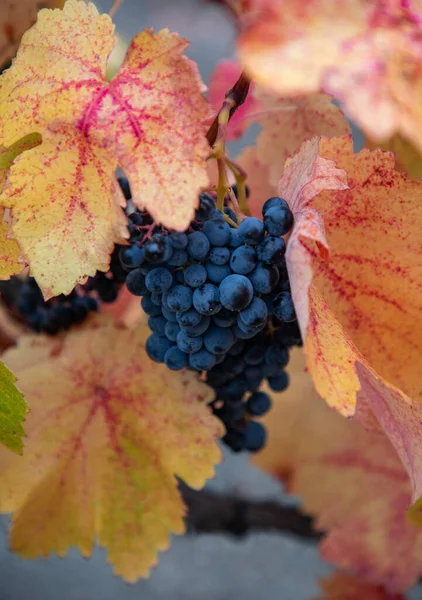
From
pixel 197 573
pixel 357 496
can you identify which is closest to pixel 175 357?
pixel 357 496

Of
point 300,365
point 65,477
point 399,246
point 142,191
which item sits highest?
point 142,191

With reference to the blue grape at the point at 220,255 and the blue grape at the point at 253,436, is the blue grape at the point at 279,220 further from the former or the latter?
the blue grape at the point at 253,436

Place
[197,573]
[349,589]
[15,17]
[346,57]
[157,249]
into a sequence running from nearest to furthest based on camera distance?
[346,57] < [157,249] < [15,17] < [349,589] < [197,573]

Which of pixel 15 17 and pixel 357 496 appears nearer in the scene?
pixel 15 17

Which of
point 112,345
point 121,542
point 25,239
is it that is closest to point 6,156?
point 25,239

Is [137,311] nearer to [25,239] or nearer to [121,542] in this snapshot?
[121,542]

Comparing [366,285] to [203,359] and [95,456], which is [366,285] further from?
[95,456]
